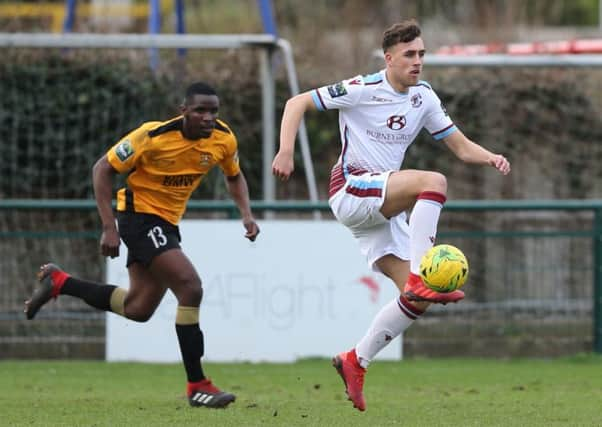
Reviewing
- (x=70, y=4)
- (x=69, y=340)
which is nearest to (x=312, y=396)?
(x=69, y=340)

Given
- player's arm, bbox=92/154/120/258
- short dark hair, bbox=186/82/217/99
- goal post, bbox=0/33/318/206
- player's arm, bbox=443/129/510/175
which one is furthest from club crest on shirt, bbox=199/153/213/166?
goal post, bbox=0/33/318/206

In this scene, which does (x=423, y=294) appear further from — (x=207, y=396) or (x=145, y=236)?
(x=145, y=236)

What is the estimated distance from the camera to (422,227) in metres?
7.04

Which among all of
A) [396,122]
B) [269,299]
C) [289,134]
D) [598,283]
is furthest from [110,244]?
[598,283]

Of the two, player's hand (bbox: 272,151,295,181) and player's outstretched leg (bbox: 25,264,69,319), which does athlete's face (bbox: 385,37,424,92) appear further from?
player's outstretched leg (bbox: 25,264,69,319)

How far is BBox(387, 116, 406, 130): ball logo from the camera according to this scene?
7.51m

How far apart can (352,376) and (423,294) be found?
85cm

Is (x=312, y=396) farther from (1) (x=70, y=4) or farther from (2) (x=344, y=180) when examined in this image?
(1) (x=70, y=4)

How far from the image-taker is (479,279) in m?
12.5

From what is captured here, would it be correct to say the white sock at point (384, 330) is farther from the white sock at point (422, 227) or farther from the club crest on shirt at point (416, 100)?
the club crest on shirt at point (416, 100)

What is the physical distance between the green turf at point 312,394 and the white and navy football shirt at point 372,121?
1513mm

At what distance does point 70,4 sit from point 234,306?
18.1 feet

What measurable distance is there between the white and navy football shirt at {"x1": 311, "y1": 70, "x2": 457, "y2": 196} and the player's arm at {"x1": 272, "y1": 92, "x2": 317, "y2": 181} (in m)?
0.12

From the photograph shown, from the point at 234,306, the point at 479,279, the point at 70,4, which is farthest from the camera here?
the point at 70,4
